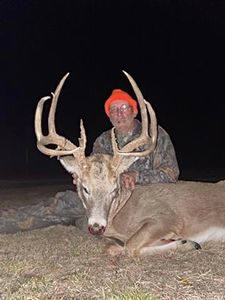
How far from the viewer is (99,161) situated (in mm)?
6191

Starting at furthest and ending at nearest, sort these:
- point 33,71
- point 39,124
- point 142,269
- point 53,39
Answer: point 53,39
point 33,71
point 39,124
point 142,269

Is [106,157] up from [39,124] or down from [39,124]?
down

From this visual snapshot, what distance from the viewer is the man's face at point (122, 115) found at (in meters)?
7.21

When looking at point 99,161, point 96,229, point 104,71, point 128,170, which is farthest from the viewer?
point 104,71

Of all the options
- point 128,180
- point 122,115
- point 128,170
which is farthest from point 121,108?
point 128,180

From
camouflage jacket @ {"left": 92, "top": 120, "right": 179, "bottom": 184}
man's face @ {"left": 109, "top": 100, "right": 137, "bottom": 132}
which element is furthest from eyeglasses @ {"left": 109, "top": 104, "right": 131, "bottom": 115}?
camouflage jacket @ {"left": 92, "top": 120, "right": 179, "bottom": 184}

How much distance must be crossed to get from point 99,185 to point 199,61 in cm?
5231

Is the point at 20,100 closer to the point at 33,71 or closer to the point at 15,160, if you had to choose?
the point at 33,71

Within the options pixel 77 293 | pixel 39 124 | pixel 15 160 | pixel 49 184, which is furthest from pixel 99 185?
pixel 15 160

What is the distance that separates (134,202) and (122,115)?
1.18 metres

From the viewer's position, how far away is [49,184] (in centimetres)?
1514

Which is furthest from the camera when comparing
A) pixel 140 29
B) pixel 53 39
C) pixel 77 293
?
pixel 140 29

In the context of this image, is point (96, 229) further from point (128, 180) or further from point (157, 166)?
point (157, 166)

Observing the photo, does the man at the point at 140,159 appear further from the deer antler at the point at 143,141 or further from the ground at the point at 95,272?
the ground at the point at 95,272
